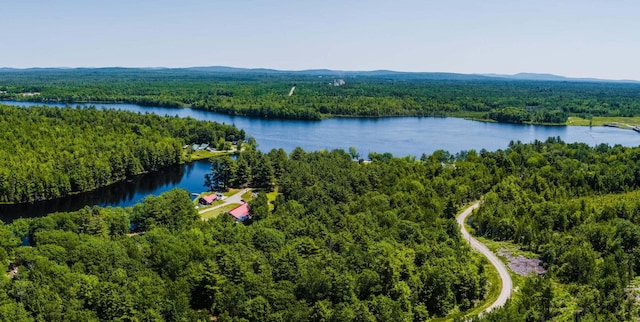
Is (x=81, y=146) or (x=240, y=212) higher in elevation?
(x=81, y=146)

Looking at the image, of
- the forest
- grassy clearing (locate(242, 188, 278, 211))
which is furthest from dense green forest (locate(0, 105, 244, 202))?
grassy clearing (locate(242, 188, 278, 211))

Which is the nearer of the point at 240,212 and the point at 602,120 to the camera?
the point at 240,212

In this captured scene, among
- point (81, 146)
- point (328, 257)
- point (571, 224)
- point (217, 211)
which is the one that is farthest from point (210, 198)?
point (571, 224)

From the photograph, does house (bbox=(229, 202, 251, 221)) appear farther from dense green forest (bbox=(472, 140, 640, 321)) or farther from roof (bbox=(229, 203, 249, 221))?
dense green forest (bbox=(472, 140, 640, 321))

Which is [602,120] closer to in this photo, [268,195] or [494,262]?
[268,195]

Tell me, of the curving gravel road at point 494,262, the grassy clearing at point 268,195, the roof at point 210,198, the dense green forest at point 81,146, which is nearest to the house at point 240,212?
the grassy clearing at point 268,195

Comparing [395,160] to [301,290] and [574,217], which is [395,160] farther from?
[301,290]
